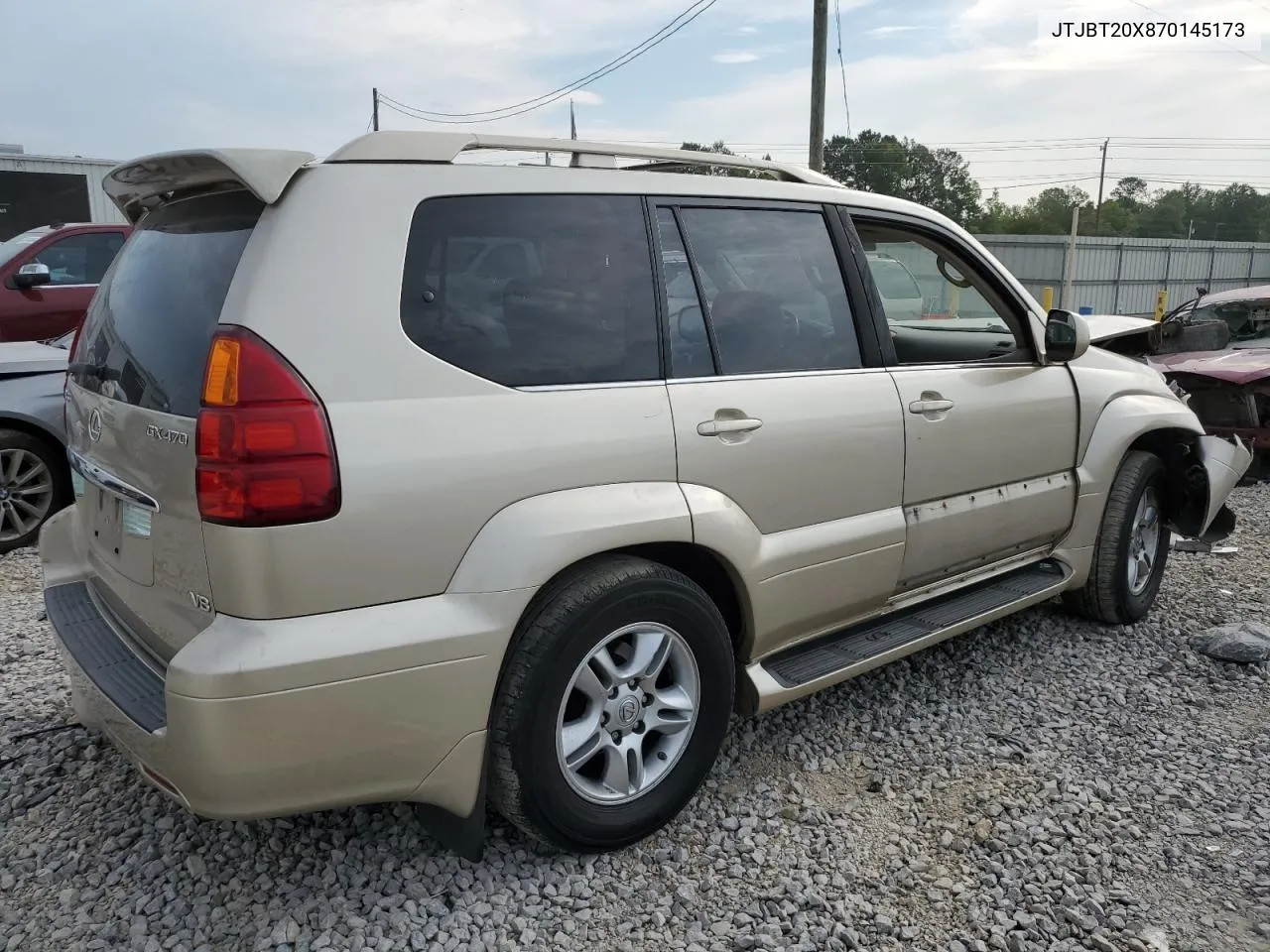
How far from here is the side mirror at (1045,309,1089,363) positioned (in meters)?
3.86

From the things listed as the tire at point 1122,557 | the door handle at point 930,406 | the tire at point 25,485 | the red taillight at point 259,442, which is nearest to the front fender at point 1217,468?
the tire at point 1122,557

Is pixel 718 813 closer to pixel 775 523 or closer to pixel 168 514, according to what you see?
pixel 775 523

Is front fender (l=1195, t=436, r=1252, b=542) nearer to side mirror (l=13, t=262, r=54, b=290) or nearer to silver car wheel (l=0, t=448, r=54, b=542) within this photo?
silver car wheel (l=0, t=448, r=54, b=542)

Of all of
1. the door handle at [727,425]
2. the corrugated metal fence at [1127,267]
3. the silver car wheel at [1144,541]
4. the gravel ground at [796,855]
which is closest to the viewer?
the gravel ground at [796,855]

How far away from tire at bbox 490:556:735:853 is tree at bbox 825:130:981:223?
1987 inches

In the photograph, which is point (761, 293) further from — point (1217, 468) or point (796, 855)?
point (1217, 468)

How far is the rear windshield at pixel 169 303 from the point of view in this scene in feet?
7.36

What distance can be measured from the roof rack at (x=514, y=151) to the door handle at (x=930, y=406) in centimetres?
90

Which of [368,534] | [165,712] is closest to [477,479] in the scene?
[368,534]

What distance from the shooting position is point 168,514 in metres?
2.24

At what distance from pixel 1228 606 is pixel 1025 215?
242ft

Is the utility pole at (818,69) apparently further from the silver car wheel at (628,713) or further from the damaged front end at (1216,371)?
the silver car wheel at (628,713)

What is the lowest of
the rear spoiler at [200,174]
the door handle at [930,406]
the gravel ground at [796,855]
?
the gravel ground at [796,855]

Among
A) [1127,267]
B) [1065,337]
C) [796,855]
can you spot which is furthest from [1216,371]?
[1127,267]
